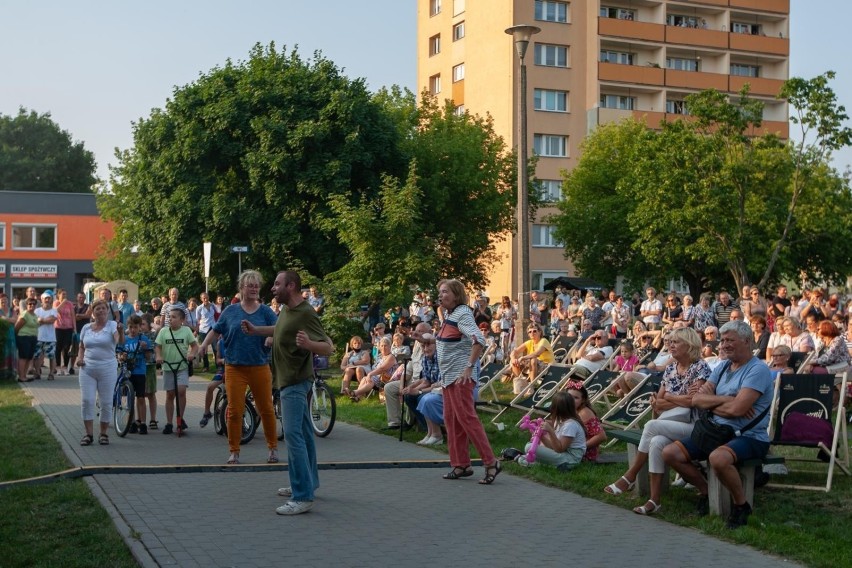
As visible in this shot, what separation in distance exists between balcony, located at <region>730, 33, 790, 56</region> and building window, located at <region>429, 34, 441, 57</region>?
18.0 m

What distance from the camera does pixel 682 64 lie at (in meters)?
67.5

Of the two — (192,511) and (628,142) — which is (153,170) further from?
(192,511)

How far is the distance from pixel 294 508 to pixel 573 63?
56534mm

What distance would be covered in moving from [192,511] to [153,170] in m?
32.6

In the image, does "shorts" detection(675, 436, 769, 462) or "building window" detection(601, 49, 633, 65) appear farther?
"building window" detection(601, 49, 633, 65)

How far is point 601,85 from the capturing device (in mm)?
62656

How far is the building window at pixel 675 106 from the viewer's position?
65.9 metres

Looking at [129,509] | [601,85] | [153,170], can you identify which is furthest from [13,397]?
[601,85]

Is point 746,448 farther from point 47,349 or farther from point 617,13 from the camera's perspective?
point 617,13

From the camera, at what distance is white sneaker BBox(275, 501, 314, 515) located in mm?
8359

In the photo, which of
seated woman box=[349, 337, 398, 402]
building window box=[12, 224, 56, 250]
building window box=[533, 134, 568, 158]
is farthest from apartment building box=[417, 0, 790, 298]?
seated woman box=[349, 337, 398, 402]

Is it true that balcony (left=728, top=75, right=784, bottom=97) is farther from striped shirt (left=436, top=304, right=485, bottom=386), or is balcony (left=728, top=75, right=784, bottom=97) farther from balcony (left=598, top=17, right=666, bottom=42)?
striped shirt (left=436, top=304, right=485, bottom=386)

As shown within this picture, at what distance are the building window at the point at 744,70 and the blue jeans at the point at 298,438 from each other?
2559 inches

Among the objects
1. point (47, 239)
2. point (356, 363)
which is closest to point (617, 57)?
point (47, 239)
